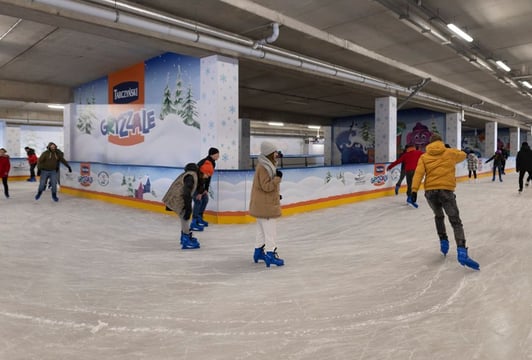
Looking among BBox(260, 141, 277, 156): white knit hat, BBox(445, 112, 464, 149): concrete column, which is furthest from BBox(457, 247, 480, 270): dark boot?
BBox(445, 112, 464, 149): concrete column

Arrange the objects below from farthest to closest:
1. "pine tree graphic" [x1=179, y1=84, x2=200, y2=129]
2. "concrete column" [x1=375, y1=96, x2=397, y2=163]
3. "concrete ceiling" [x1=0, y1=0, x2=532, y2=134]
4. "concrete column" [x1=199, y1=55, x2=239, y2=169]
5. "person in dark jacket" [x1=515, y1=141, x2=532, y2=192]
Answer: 1. "concrete column" [x1=375, y1=96, x2=397, y2=163]
2. "person in dark jacket" [x1=515, y1=141, x2=532, y2=192]
3. "pine tree graphic" [x1=179, y1=84, x2=200, y2=129]
4. "concrete column" [x1=199, y1=55, x2=239, y2=169]
5. "concrete ceiling" [x1=0, y1=0, x2=532, y2=134]

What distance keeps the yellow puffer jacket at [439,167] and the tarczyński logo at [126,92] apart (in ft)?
24.5

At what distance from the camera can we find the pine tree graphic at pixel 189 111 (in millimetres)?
7750

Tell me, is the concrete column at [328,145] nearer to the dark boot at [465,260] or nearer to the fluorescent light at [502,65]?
the fluorescent light at [502,65]

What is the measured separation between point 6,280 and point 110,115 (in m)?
7.68

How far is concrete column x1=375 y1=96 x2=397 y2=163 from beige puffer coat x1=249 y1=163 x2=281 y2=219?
9205 millimetres

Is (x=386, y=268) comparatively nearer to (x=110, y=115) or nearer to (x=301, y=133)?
(x=110, y=115)

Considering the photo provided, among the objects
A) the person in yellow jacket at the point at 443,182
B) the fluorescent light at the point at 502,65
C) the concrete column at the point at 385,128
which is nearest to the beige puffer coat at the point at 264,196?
the person in yellow jacket at the point at 443,182

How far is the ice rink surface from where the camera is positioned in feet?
7.53

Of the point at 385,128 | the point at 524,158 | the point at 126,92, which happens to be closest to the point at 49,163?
the point at 126,92

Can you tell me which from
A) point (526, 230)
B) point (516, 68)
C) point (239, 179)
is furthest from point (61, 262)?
point (516, 68)

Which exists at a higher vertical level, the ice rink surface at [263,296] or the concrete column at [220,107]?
the concrete column at [220,107]

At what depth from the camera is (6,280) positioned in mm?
3529

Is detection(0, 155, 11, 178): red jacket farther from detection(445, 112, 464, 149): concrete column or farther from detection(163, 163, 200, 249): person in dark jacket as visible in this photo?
detection(445, 112, 464, 149): concrete column
